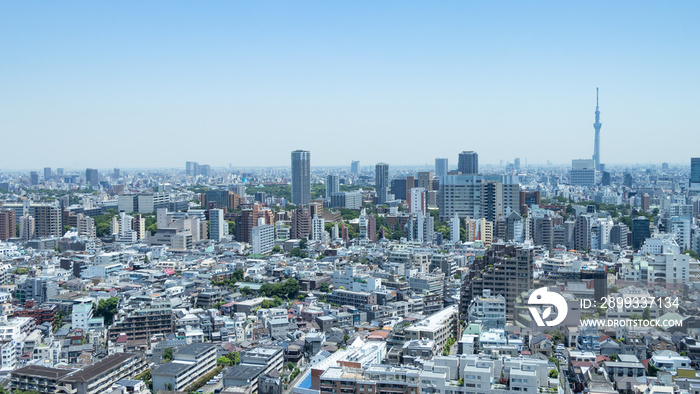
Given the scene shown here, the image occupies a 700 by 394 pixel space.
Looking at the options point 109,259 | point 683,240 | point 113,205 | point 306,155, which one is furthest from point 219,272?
point 306,155

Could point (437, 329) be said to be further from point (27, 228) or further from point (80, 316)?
point (27, 228)

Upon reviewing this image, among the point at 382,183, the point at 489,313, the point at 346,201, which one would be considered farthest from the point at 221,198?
the point at 489,313

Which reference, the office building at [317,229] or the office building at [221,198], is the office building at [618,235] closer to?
the office building at [317,229]

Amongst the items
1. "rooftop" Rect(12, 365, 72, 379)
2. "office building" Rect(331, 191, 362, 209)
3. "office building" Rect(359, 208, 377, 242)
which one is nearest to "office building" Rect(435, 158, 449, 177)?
"office building" Rect(331, 191, 362, 209)

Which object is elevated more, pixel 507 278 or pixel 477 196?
pixel 477 196

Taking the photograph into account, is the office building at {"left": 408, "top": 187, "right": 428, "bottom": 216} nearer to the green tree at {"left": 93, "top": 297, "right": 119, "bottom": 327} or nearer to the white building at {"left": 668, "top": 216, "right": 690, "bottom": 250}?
the white building at {"left": 668, "top": 216, "right": 690, "bottom": 250}
